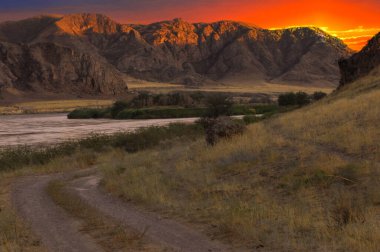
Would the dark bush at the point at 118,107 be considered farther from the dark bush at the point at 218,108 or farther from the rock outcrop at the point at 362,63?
the rock outcrop at the point at 362,63

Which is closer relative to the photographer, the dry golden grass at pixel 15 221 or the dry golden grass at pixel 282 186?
the dry golden grass at pixel 282 186

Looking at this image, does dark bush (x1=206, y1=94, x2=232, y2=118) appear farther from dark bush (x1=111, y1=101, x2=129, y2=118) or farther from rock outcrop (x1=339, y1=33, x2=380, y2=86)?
rock outcrop (x1=339, y1=33, x2=380, y2=86)

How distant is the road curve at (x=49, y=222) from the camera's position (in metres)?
12.2

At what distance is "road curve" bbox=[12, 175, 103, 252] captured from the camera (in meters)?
12.2

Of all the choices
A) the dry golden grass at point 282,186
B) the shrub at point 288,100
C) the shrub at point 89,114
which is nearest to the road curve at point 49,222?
the dry golden grass at point 282,186

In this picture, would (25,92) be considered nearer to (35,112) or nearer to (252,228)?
(35,112)

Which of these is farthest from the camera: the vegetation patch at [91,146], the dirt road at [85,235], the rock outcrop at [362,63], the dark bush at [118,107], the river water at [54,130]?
the dark bush at [118,107]

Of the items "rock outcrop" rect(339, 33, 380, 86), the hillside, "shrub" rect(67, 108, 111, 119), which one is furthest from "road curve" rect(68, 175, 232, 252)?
"shrub" rect(67, 108, 111, 119)

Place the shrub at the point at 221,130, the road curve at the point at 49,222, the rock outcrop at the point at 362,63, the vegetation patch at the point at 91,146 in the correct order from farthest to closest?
the rock outcrop at the point at 362,63
the vegetation patch at the point at 91,146
the shrub at the point at 221,130
the road curve at the point at 49,222

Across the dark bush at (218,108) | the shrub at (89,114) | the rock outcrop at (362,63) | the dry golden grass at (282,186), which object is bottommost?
the shrub at (89,114)

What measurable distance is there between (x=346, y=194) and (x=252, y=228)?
350 centimetres

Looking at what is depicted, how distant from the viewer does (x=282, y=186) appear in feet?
53.7

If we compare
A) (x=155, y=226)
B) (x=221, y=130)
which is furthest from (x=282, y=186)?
(x=221, y=130)

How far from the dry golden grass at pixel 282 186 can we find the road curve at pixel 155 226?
21.5 inches
